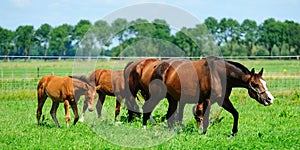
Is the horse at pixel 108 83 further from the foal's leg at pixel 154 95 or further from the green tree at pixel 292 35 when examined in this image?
the green tree at pixel 292 35

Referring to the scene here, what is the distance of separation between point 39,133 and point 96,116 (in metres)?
2.39

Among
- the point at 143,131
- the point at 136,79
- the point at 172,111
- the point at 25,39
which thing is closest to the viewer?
the point at 143,131

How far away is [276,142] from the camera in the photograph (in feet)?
25.6

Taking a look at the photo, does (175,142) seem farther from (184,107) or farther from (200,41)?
(200,41)

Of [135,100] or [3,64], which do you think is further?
[3,64]

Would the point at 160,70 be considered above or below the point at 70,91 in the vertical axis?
above

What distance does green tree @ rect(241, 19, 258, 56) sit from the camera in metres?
72.8

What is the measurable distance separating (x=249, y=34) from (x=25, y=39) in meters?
37.3

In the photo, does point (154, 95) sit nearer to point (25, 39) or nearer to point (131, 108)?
point (131, 108)

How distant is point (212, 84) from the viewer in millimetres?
9039

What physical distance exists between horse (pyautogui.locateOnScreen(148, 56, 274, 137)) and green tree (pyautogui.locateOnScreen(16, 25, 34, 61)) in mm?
58729

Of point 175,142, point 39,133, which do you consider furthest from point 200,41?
point 39,133

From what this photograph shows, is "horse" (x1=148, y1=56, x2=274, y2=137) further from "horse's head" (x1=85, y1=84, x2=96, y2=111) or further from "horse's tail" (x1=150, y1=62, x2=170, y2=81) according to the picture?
"horse's head" (x1=85, y1=84, x2=96, y2=111)

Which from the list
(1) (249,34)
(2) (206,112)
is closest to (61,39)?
(1) (249,34)
